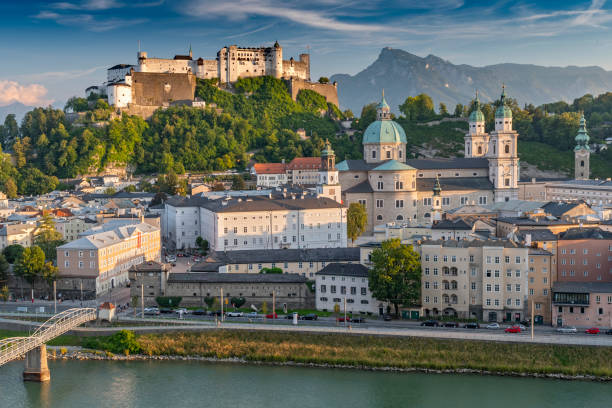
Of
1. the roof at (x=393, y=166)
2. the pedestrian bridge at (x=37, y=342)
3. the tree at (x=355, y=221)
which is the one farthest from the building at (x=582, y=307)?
the roof at (x=393, y=166)

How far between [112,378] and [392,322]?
32.9ft

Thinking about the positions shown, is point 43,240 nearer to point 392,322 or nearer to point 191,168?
point 392,322

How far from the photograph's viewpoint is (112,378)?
2506 centimetres

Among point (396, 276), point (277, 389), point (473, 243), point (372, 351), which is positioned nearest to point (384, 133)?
point (473, 243)

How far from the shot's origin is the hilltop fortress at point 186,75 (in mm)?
72375

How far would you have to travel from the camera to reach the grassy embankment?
977 inches

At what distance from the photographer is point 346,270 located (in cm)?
3103

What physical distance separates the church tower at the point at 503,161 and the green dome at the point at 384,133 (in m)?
6.42

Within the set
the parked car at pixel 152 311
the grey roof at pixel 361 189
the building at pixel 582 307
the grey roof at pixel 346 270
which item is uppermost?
the grey roof at pixel 361 189

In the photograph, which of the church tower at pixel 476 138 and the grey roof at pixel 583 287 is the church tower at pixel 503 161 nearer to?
the church tower at pixel 476 138

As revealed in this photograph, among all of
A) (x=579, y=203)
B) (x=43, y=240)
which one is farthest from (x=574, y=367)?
(x=43, y=240)

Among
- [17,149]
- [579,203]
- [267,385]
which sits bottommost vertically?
[267,385]

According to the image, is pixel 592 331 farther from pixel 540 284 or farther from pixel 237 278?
pixel 237 278

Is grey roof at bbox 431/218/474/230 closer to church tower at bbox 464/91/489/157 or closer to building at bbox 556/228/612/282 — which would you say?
building at bbox 556/228/612/282
